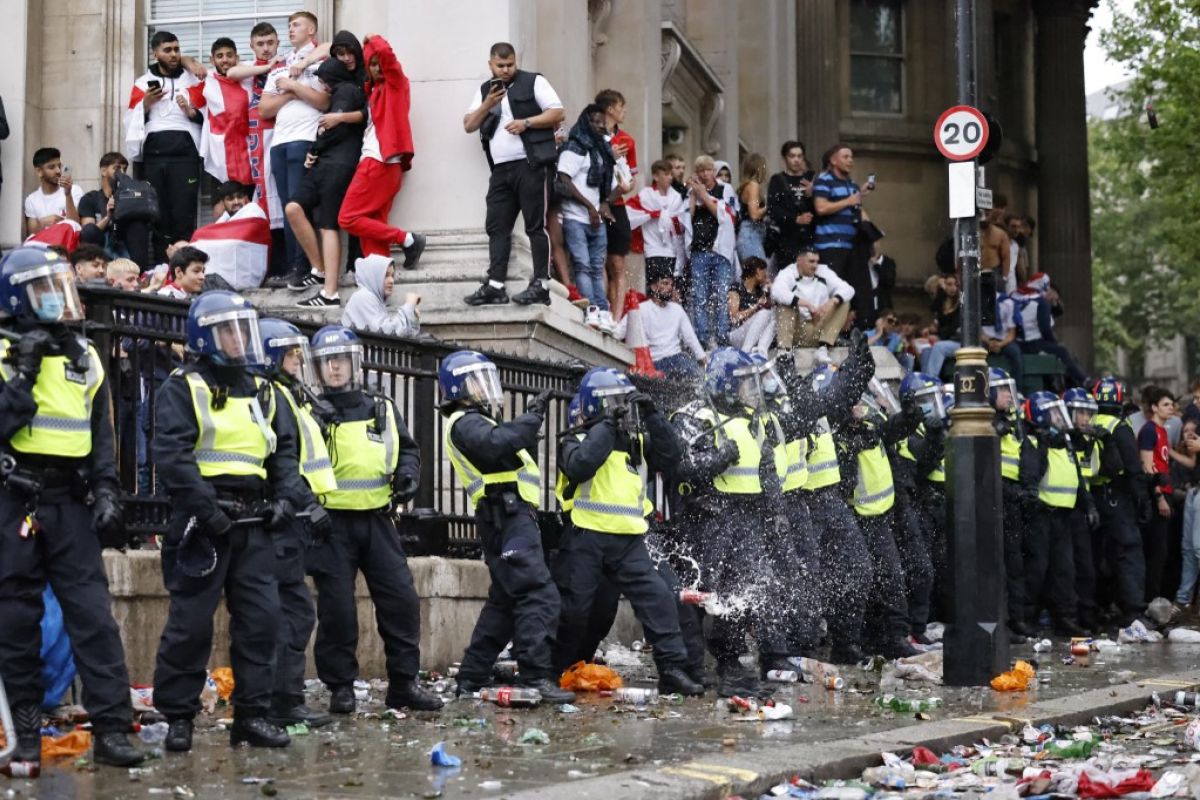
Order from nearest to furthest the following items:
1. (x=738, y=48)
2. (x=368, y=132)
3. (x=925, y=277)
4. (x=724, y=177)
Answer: (x=368, y=132) < (x=724, y=177) < (x=738, y=48) < (x=925, y=277)

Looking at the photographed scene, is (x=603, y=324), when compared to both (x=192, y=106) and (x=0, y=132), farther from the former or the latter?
(x=0, y=132)

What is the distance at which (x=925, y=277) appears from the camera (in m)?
34.7

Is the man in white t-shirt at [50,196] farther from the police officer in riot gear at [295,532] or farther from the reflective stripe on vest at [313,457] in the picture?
the reflective stripe on vest at [313,457]

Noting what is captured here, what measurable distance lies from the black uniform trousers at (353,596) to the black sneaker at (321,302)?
5493 millimetres

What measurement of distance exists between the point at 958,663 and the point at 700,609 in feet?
5.16

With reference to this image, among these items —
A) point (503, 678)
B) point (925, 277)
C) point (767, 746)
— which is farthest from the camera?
point (925, 277)

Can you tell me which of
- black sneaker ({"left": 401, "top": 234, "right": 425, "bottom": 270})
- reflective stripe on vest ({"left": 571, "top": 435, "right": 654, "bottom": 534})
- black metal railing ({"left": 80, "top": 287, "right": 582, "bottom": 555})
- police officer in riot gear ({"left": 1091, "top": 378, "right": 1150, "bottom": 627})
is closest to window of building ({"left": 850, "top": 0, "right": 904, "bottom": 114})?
police officer in riot gear ({"left": 1091, "top": 378, "right": 1150, "bottom": 627})

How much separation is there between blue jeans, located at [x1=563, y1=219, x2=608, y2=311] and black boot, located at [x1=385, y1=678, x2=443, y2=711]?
729 cm

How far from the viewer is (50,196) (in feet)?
56.0

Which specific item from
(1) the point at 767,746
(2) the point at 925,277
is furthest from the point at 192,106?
(2) the point at 925,277

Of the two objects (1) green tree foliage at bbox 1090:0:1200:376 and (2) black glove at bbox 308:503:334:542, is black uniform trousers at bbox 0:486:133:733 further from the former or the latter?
(1) green tree foliage at bbox 1090:0:1200:376

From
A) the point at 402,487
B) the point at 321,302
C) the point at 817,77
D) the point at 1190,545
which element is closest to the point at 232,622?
the point at 402,487

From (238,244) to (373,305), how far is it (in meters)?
2.36

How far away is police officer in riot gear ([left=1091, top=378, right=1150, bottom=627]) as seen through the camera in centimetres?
1936
